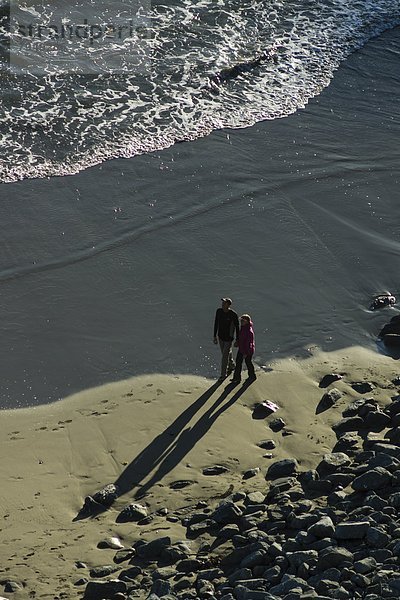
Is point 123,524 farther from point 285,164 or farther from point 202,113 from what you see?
point 202,113

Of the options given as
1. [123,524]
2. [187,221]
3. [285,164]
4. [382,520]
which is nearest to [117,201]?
[187,221]

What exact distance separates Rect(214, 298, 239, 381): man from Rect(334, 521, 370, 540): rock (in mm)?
4161

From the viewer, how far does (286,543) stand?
1002 centimetres

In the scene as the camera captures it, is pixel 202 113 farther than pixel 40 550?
Yes

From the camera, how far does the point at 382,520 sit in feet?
33.0

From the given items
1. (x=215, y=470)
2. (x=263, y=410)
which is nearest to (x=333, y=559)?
(x=215, y=470)

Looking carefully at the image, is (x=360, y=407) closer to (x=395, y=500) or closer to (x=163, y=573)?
(x=395, y=500)

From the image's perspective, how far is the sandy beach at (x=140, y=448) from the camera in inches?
423

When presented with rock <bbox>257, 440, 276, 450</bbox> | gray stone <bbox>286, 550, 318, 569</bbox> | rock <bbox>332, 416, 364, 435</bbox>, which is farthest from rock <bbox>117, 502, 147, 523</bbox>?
rock <bbox>332, 416, 364, 435</bbox>

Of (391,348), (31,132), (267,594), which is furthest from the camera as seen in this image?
(31,132)

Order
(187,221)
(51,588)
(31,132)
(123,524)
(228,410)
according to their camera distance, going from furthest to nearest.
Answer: (31,132), (187,221), (228,410), (123,524), (51,588)

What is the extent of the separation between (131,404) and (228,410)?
51.3 inches

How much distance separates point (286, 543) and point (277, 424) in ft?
9.42

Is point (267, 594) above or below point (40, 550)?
above
